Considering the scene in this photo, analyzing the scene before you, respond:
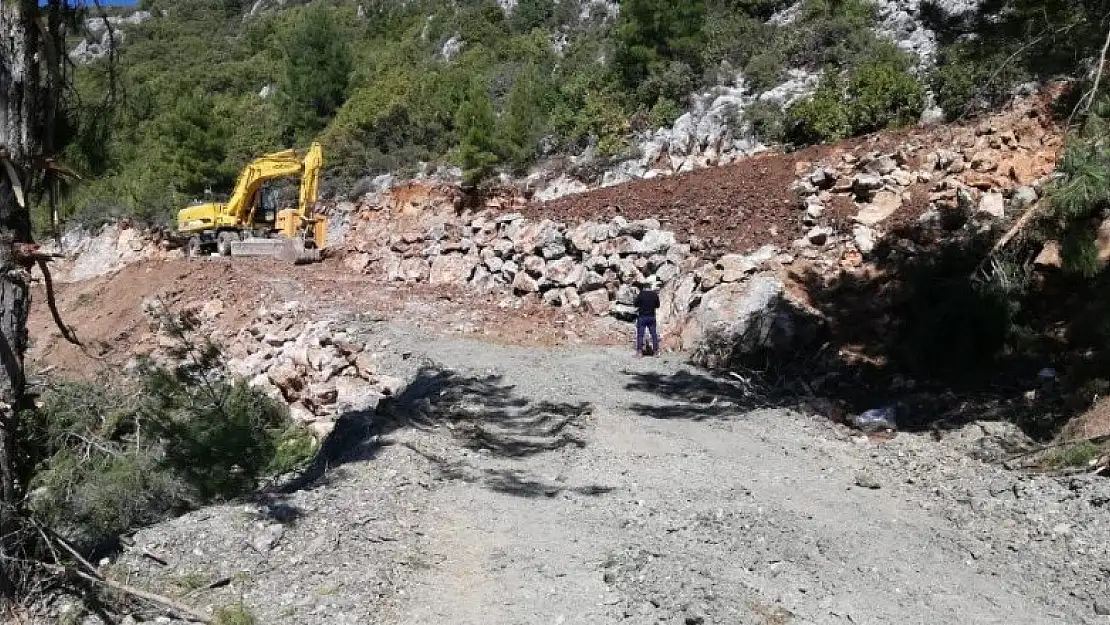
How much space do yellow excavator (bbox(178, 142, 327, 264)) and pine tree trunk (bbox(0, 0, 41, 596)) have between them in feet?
58.4

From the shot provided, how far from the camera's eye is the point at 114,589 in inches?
185

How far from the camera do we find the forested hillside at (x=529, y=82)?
9039 mm

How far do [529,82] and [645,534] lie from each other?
24.3m

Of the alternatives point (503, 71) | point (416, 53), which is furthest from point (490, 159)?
point (416, 53)

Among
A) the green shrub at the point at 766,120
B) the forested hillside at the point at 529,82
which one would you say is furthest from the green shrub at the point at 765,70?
the green shrub at the point at 766,120

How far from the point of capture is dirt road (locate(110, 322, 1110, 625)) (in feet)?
16.6

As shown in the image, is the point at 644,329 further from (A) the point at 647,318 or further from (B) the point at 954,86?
(B) the point at 954,86

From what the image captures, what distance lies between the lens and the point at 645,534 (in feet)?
20.2

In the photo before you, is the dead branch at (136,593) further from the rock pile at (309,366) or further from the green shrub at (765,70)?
the green shrub at (765,70)

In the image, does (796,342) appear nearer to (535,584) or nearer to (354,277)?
(535,584)

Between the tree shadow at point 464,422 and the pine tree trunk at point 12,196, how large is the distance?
2.86m

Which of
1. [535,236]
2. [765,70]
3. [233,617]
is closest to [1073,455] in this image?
[233,617]

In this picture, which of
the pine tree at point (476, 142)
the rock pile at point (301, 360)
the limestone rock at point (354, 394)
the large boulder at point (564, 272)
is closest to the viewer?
the limestone rock at point (354, 394)

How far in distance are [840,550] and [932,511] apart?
1339 millimetres
